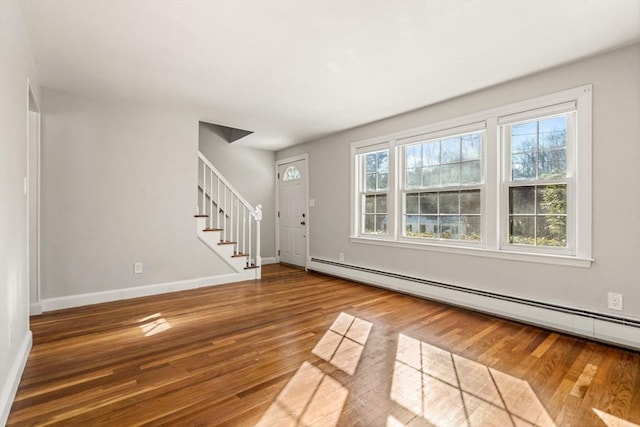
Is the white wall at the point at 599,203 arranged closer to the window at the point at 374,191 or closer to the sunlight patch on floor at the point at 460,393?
the window at the point at 374,191

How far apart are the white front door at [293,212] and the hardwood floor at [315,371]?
2.65m

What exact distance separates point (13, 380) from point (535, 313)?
399cm

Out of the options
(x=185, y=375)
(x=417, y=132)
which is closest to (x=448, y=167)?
(x=417, y=132)

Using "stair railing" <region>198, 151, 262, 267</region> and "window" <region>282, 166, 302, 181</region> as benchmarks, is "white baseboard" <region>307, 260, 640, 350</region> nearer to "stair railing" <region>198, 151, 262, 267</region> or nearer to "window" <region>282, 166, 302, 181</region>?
"stair railing" <region>198, 151, 262, 267</region>

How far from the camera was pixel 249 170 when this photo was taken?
619 centimetres

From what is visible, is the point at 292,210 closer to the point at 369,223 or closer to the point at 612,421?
the point at 369,223

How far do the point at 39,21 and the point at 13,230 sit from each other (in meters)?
1.50

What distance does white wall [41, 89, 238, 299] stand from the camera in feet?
11.3

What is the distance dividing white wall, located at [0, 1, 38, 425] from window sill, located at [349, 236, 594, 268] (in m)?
3.78

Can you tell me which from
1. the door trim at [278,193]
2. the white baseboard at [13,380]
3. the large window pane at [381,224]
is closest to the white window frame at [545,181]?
the large window pane at [381,224]

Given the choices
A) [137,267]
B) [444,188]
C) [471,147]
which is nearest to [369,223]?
[444,188]

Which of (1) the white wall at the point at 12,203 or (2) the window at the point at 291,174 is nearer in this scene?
(1) the white wall at the point at 12,203

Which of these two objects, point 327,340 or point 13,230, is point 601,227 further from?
point 13,230

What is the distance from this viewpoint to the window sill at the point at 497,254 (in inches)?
107
